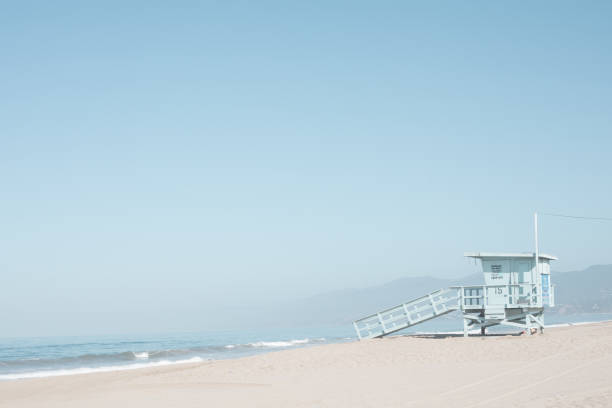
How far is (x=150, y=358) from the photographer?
36906 mm

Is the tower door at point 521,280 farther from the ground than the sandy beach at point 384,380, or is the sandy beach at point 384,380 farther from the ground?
the tower door at point 521,280

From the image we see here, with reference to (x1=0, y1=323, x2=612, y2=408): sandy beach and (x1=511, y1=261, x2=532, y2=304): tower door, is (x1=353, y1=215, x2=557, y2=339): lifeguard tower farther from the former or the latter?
(x1=0, y1=323, x2=612, y2=408): sandy beach

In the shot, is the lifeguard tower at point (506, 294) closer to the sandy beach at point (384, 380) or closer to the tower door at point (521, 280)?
the tower door at point (521, 280)

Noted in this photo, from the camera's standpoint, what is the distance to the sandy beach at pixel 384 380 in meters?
13.1

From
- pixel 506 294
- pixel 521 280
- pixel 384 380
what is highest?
pixel 521 280

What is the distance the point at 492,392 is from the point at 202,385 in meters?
7.82

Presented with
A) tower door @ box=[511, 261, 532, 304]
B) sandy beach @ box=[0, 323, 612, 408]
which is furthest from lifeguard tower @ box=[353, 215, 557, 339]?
sandy beach @ box=[0, 323, 612, 408]

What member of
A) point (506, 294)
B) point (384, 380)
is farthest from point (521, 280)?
point (384, 380)

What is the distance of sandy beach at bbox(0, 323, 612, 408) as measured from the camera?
13.1 m

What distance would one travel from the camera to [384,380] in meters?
16.1

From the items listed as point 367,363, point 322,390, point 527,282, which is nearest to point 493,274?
point 527,282

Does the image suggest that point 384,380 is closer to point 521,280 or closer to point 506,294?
point 506,294

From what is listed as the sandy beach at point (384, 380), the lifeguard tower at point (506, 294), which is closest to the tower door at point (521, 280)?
the lifeguard tower at point (506, 294)

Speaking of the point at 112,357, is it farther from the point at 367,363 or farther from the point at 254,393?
the point at 254,393
